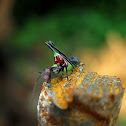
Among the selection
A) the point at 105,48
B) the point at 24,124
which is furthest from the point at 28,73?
the point at 105,48

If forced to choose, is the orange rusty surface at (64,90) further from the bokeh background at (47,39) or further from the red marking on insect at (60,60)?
the bokeh background at (47,39)

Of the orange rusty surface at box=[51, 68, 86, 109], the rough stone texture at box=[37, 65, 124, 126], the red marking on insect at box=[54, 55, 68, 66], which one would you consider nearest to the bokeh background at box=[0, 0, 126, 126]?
the red marking on insect at box=[54, 55, 68, 66]

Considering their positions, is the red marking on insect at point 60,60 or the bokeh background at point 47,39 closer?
the red marking on insect at point 60,60

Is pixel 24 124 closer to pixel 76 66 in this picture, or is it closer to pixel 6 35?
pixel 6 35

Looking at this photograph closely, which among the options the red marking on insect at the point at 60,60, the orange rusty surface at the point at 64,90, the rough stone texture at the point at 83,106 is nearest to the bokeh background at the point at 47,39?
the red marking on insect at the point at 60,60

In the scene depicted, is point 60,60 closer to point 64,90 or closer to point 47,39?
point 64,90

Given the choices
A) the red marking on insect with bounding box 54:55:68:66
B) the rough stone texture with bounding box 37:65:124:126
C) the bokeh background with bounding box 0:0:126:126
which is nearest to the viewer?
the rough stone texture with bounding box 37:65:124:126

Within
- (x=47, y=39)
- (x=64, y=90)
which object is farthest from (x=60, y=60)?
(x=47, y=39)

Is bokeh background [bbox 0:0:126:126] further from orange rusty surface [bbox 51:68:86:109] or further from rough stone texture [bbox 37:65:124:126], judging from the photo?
rough stone texture [bbox 37:65:124:126]
